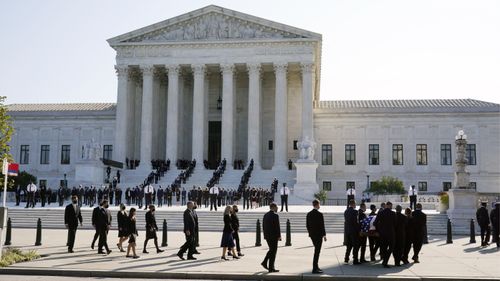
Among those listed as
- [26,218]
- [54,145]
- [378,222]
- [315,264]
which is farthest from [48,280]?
[54,145]

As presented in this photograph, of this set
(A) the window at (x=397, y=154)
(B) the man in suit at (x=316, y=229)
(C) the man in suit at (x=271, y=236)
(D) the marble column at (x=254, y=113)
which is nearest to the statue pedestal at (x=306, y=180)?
(D) the marble column at (x=254, y=113)

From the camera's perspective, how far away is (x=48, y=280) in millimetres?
13695

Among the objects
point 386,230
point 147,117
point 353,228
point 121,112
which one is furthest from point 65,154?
point 386,230

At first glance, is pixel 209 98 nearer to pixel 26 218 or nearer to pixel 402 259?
pixel 26 218

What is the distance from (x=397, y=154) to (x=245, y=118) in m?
17.2

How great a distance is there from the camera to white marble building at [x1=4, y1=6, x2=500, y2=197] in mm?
56969

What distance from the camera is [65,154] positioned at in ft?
216

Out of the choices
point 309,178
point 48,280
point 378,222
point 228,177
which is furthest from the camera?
point 228,177

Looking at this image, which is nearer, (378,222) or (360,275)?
(360,275)

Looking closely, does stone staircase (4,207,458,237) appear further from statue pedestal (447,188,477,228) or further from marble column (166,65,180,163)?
marble column (166,65,180,163)

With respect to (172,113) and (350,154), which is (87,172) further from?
(350,154)

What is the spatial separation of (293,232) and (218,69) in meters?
36.1

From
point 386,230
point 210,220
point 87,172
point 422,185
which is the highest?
point 87,172

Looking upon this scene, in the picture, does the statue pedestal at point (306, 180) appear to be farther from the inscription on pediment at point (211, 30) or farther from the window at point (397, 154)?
the window at point (397, 154)
